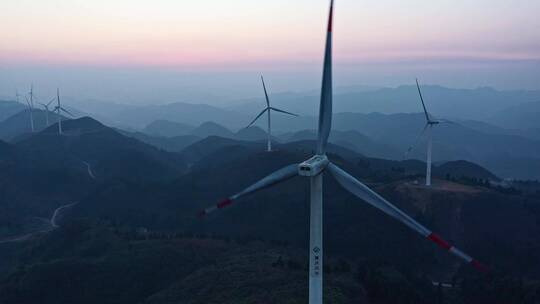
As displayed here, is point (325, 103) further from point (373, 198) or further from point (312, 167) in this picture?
point (373, 198)

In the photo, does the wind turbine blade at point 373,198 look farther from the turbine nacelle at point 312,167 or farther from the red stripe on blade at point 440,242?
the turbine nacelle at point 312,167

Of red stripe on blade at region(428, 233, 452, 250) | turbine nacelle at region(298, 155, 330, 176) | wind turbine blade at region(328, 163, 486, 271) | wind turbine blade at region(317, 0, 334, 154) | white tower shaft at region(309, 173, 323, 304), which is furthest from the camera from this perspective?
wind turbine blade at region(317, 0, 334, 154)

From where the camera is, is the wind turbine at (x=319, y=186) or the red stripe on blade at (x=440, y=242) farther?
the wind turbine at (x=319, y=186)

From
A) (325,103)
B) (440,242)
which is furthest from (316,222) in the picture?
(325,103)

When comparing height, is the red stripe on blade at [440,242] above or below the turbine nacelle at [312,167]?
below

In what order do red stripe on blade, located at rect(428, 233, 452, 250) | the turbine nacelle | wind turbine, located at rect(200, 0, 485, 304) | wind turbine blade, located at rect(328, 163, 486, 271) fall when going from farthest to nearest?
wind turbine, located at rect(200, 0, 485, 304)
the turbine nacelle
wind turbine blade, located at rect(328, 163, 486, 271)
red stripe on blade, located at rect(428, 233, 452, 250)

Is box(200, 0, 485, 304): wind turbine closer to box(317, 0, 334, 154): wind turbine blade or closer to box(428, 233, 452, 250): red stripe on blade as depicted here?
box(317, 0, 334, 154): wind turbine blade

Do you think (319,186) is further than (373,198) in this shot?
No

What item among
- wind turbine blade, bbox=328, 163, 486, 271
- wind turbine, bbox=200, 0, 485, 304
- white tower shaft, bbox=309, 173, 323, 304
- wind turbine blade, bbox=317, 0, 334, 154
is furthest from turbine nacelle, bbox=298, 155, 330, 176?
wind turbine blade, bbox=317, 0, 334, 154

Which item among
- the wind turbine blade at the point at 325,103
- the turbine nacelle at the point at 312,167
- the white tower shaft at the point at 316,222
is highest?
the wind turbine blade at the point at 325,103

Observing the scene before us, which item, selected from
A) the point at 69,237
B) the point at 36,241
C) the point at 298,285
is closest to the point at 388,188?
the point at 298,285

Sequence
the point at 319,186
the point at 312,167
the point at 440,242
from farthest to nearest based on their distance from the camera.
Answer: the point at 319,186 → the point at 312,167 → the point at 440,242

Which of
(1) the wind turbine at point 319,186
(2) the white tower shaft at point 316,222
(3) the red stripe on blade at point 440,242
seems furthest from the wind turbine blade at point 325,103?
(3) the red stripe on blade at point 440,242

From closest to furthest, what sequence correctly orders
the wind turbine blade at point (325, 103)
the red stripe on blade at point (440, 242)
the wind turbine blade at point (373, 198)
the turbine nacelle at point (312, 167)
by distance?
the red stripe on blade at point (440, 242)
the wind turbine blade at point (373, 198)
the turbine nacelle at point (312, 167)
the wind turbine blade at point (325, 103)
